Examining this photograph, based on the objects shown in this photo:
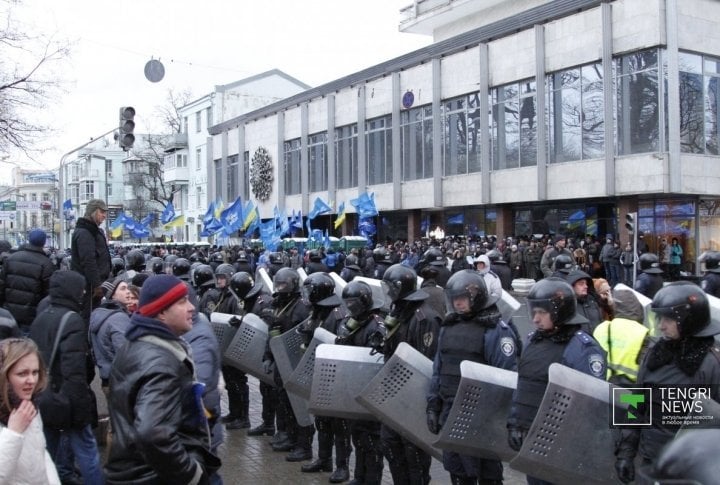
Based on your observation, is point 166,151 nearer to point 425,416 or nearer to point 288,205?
point 288,205

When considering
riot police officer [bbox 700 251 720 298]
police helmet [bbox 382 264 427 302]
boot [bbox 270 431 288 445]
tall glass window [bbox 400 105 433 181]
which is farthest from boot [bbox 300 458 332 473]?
tall glass window [bbox 400 105 433 181]

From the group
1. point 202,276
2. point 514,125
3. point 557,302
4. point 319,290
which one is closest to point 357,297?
point 319,290

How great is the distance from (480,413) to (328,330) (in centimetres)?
273

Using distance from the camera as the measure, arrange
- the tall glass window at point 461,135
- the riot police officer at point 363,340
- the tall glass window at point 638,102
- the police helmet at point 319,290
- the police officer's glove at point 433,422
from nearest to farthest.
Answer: the police officer's glove at point 433,422 → the riot police officer at point 363,340 → the police helmet at point 319,290 → the tall glass window at point 638,102 → the tall glass window at point 461,135

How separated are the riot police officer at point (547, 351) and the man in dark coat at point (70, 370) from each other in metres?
3.02

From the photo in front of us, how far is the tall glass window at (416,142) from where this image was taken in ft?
119

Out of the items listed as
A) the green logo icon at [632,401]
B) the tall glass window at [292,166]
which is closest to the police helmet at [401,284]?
the green logo icon at [632,401]

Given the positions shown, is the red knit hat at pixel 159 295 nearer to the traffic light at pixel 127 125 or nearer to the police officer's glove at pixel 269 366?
the police officer's glove at pixel 269 366

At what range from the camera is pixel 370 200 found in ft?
93.3

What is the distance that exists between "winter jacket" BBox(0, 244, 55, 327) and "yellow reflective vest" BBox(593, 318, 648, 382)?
225 inches

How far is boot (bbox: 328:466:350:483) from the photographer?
7177 millimetres

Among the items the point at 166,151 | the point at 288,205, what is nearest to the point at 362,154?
the point at 288,205

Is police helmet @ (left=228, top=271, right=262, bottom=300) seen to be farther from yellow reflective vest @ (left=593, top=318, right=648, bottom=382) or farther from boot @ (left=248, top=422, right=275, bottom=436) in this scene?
yellow reflective vest @ (left=593, top=318, right=648, bottom=382)

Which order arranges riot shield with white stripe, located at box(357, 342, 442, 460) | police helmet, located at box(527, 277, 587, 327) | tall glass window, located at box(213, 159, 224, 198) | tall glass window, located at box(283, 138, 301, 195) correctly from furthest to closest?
tall glass window, located at box(213, 159, 224, 198) → tall glass window, located at box(283, 138, 301, 195) → riot shield with white stripe, located at box(357, 342, 442, 460) → police helmet, located at box(527, 277, 587, 327)
